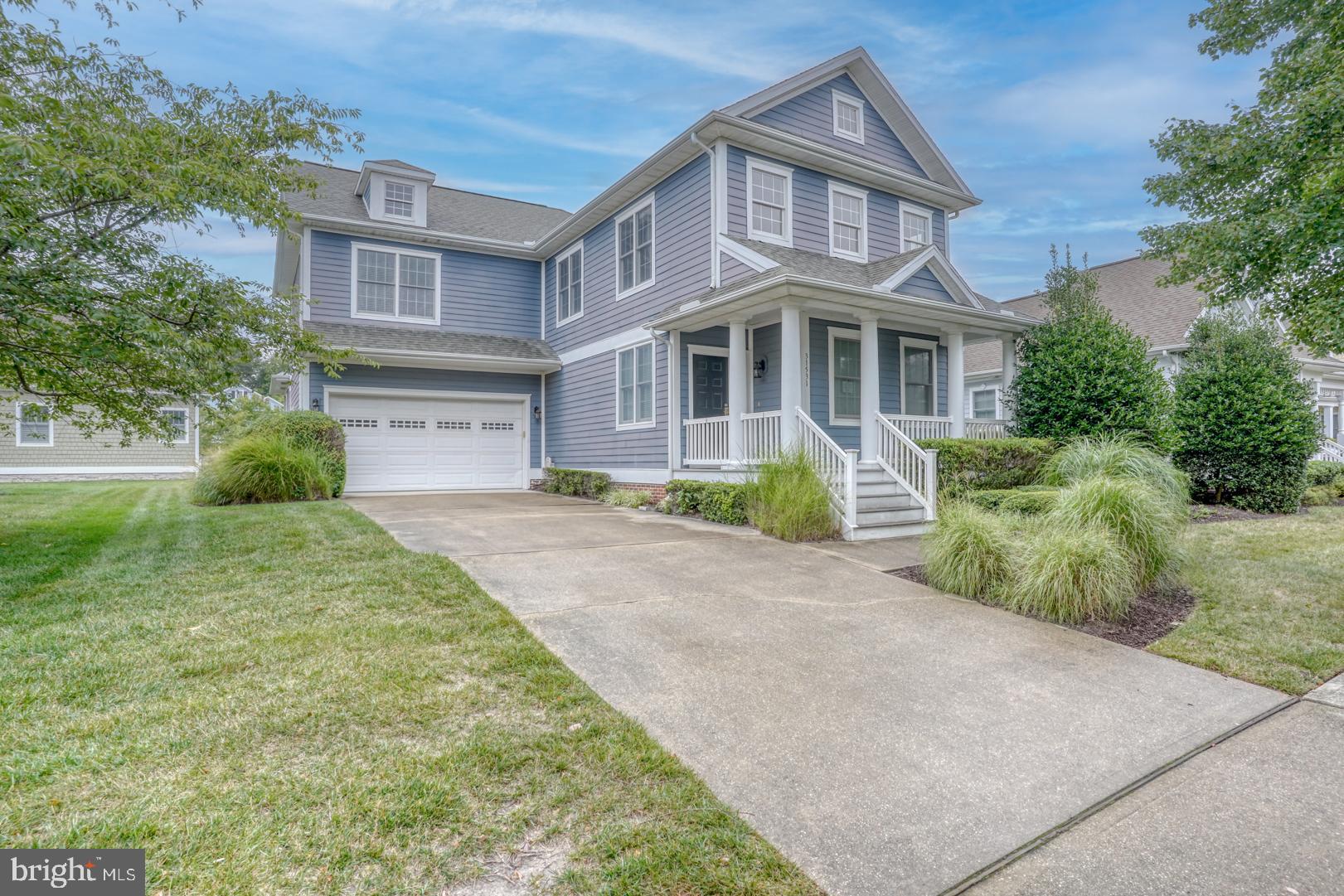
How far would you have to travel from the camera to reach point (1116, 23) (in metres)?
10.6

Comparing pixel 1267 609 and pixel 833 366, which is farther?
pixel 833 366

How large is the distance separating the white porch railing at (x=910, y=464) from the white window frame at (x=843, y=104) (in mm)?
6224

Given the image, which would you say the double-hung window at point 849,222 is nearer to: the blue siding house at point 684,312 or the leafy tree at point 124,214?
the blue siding house at point 684,312

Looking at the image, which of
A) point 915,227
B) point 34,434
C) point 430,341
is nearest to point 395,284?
point 430,341

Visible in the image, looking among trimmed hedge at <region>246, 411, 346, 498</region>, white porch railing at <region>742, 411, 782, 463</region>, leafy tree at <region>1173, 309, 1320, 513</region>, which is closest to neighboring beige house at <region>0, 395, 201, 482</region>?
trimmed hedge at <region>246, 411, 346, 498</region>

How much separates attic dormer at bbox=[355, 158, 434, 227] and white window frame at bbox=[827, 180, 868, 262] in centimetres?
892

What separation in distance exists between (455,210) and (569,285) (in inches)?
156

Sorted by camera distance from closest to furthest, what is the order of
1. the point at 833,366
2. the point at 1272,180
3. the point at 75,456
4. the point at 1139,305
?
the point at 1272,180, the point at 833,366, the point at 1139,305, the point at 75,456

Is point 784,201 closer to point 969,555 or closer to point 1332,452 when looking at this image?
point 969,555

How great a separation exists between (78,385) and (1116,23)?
50.3 feet

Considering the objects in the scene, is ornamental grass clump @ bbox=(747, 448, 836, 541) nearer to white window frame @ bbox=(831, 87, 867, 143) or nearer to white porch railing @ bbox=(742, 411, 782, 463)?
white porch railing @ bbox=(742, 411, 782, 463)

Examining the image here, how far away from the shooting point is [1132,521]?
550 cm

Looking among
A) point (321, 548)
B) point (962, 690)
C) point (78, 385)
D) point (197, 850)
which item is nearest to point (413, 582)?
point (321, 548)

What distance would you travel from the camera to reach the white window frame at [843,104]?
1216 centimetres
